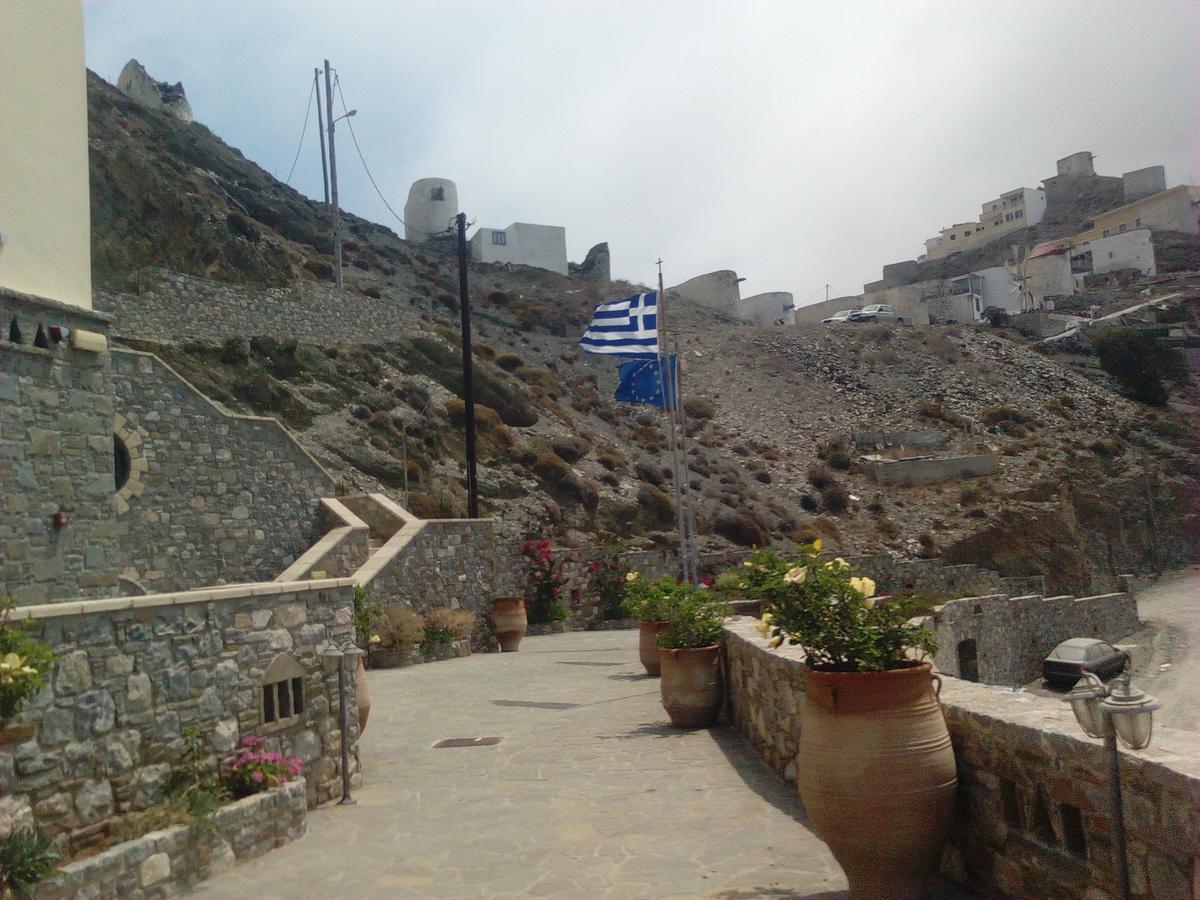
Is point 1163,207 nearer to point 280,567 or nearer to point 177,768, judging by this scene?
point 280,567

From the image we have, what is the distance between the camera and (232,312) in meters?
28.5

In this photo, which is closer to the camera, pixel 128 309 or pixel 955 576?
pixel 128 309

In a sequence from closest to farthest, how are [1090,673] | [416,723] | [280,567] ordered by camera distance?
[1090,673], [416,723], [280,567]

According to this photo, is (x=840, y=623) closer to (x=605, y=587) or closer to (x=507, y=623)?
→ (x=507, y=623)

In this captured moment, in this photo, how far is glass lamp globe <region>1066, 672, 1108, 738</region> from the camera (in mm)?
3174

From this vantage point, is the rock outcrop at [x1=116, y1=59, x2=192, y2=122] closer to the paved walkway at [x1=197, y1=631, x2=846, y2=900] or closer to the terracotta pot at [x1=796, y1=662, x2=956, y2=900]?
the paved walkway at [x1=197, y1=631, x2=846, y2=900]

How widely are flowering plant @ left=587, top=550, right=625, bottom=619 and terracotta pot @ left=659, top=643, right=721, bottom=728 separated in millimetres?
13918

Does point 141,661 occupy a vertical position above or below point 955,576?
above

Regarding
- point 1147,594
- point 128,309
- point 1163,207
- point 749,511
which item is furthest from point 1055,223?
point 128,309

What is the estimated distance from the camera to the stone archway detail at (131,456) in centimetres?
1435

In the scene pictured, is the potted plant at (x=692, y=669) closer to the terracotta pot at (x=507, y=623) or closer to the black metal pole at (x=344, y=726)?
the black metal pole at (x=344, y=726)

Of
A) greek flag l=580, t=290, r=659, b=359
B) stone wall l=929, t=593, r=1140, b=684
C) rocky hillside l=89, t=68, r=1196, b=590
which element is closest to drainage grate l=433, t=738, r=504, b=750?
greek flag l=580, t=290, r=659, b=359

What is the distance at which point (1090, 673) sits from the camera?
3.26m

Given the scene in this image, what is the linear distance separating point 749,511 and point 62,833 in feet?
113
